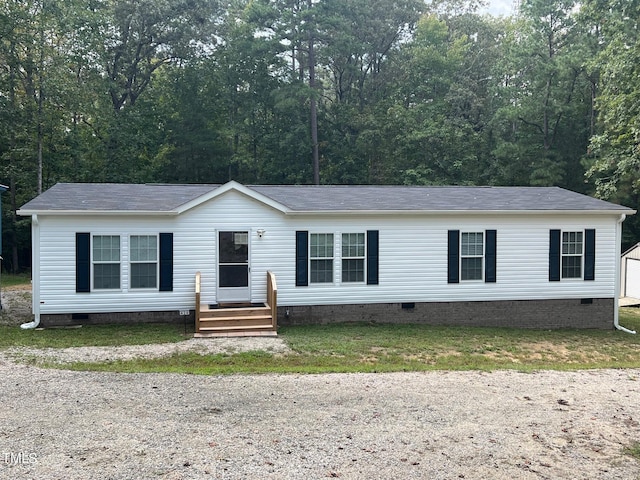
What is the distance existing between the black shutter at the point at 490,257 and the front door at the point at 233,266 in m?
6.22

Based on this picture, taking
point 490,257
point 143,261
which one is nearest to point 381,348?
point 490,257

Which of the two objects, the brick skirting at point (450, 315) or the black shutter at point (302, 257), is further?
the black shutter at point (302, 257)

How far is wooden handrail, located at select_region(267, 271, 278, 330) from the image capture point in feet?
41.2

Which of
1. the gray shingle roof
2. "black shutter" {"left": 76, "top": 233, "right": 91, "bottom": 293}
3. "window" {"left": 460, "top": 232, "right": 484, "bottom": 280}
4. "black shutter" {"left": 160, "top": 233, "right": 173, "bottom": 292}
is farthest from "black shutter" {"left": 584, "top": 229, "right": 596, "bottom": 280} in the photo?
"black shutter" {"left": 76, "top": 233, "right": 91, "bottom": 293}

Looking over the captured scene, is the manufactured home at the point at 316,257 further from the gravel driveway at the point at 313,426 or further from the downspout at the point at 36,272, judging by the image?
the gravel driveway at the point at 313,426

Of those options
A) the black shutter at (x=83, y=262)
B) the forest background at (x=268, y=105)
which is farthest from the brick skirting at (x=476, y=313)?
the forest background at (x=268, y=105)

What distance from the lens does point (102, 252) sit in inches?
512

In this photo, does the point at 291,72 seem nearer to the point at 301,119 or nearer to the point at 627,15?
the point at 301,119

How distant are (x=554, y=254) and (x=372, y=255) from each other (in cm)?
499

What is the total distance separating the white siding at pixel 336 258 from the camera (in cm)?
1288

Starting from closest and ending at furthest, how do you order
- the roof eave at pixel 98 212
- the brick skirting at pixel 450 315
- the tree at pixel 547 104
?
1. the roof eave at pixel 98 212
2. the brick skirting at pixel 450 315
3. the tree at pixel 547 104

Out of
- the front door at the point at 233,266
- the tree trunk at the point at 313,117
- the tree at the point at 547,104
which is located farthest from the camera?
the tree trunk at the point at 313,117

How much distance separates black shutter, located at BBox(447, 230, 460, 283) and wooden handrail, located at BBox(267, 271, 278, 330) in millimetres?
4577

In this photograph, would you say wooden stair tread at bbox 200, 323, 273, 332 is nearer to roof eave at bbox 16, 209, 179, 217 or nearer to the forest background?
roof eave at bbox 16, 209, 179, 217
